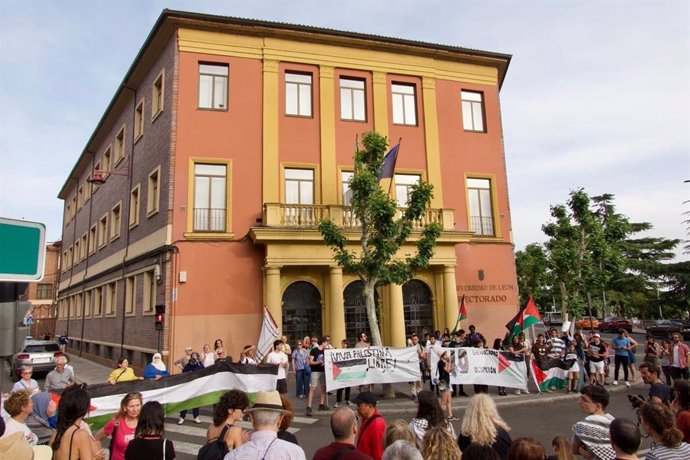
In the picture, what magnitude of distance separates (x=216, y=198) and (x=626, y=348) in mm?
15095

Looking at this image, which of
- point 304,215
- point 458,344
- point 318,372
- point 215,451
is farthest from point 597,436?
point 304,215

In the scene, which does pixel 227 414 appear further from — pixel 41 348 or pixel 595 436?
pixel 41 348

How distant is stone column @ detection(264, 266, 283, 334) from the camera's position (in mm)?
18453

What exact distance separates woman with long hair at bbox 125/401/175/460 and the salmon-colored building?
13967 mm

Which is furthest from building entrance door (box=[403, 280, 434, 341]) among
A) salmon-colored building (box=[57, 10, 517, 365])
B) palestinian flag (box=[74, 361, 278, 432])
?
palestinian flag (box=[74, 361, 278, 432])

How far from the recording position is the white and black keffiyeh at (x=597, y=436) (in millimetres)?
4590

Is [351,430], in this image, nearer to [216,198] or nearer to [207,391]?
[207,391]

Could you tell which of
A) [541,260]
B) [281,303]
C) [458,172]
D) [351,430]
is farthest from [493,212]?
[351,430]

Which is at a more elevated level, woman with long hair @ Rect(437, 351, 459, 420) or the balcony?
the balcony

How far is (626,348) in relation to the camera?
1588 centimetres

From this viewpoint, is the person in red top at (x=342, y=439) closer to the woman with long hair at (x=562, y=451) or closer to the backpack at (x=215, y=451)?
the backpack at (x=215, y=451)

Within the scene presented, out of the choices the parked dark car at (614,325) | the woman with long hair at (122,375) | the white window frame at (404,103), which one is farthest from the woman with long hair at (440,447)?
the parked dark car at (614,325)

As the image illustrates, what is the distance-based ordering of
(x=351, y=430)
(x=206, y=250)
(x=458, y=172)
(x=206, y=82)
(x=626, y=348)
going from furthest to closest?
(x=458, y=172) < (x=206, y=82) < (x=206, y=250) < (x=626, y=348) < (x=351, y=430)

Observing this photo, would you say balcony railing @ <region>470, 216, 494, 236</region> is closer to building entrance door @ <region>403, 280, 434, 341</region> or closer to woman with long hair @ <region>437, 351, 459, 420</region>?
building entrance door @ <region>403, 280, 434, 341</region>
